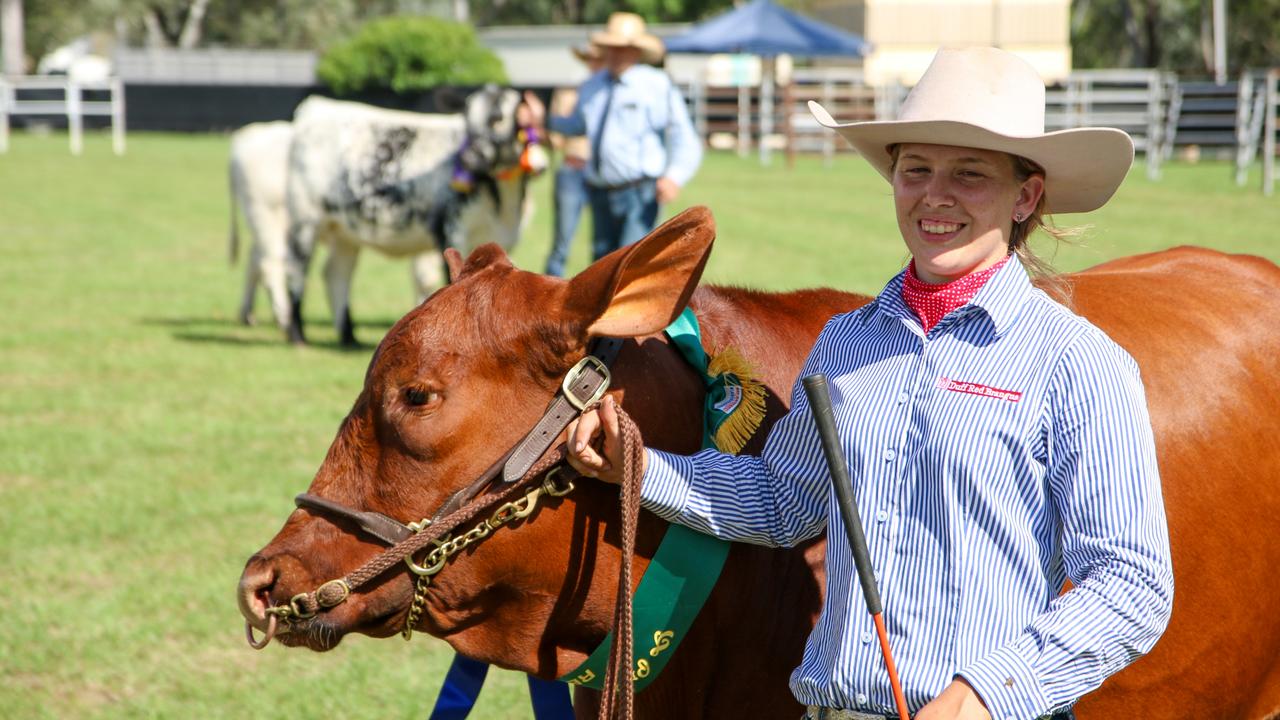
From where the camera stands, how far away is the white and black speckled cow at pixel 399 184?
32.0 feet

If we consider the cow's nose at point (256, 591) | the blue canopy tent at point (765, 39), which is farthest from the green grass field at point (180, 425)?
the blue canopy tent at point (765, 39)

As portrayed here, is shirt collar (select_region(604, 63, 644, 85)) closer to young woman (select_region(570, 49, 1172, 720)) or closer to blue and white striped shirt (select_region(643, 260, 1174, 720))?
young woman (select_region(570, 49, 1172, 720))

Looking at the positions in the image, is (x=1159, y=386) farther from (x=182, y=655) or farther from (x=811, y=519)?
(x=182, y=655)

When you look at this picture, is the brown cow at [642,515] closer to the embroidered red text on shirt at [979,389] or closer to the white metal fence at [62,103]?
the embroidered red text on shirt at [979,389]

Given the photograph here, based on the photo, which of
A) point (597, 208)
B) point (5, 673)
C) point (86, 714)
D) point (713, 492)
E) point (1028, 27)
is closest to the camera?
point (713, 492)

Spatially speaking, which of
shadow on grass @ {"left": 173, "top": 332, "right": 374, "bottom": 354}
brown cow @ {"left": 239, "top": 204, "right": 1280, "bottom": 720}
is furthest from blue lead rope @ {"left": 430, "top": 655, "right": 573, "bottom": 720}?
shadow on grass @ {"left": 173, "top": 332, "right": 374, "bottom": 354}

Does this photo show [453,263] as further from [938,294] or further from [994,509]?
[994,509]

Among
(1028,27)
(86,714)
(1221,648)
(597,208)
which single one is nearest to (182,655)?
(86,714)

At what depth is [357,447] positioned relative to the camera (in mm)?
2248

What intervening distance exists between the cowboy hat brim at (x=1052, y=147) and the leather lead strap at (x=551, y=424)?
0.59 meters

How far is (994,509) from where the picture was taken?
1952mm

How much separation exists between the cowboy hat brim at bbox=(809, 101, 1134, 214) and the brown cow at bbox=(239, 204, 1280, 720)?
1.17 ft

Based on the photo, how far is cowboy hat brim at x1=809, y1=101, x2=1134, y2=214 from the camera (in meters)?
2.02

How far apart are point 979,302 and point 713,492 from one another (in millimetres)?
553
